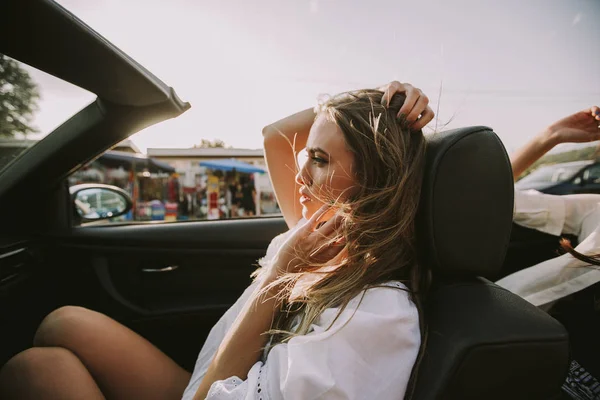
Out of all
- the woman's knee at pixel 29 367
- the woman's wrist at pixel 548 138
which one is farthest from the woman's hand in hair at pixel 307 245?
the woman's wrist at pixel 548 138

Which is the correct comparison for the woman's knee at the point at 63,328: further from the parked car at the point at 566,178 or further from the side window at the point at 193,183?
the side window at the point at 193,183

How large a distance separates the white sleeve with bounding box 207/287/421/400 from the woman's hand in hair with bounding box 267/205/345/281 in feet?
0.89

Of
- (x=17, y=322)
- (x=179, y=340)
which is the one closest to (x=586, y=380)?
(x=179, y=340)

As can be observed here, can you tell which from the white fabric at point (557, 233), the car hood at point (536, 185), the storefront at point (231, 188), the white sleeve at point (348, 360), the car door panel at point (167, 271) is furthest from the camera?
the storefront at point (231, 188)

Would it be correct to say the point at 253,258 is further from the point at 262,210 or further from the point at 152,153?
the point at 152,153

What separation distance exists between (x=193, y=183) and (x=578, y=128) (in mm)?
11891

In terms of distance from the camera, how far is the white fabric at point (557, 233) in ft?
4.65

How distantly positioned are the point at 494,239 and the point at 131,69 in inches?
57.6

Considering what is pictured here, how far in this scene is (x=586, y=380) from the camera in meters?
1.23

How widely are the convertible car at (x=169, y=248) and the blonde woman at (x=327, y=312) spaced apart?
93mm

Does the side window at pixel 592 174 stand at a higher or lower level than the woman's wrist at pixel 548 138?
lower

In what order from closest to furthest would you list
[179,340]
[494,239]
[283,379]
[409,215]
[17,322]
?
[283,379] < [494,239] < [409,215] < [17,322] < [179,340]

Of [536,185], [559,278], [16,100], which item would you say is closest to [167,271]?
[16,100]

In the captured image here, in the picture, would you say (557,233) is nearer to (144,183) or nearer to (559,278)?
(559,278)
